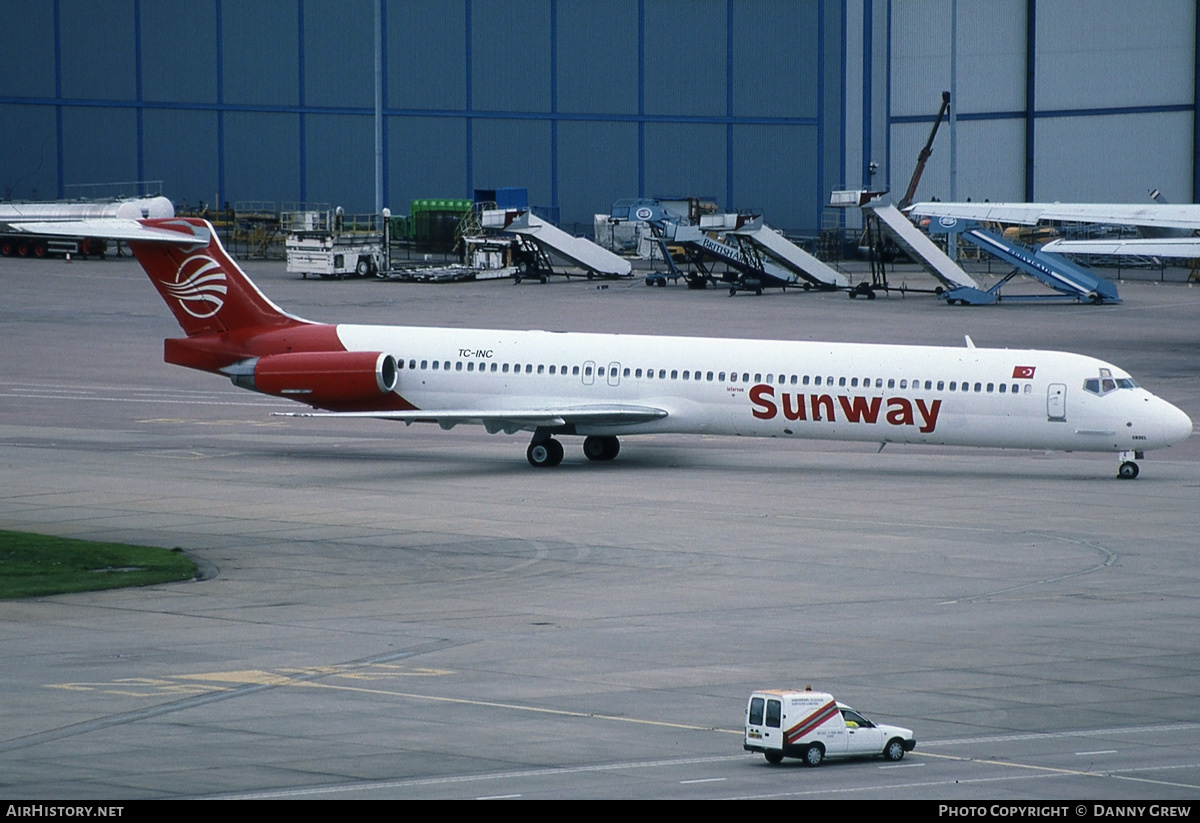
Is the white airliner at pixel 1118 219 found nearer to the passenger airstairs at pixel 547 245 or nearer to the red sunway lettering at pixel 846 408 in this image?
the red sunway lettering at pixel 846 408

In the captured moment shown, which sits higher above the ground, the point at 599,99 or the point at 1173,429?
the point at 599,99

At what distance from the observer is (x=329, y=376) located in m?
42.3

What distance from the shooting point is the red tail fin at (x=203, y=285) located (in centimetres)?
4394

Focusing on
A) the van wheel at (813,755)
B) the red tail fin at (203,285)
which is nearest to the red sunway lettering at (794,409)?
the red tail fin at (203,285)

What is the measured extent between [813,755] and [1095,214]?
51486mm

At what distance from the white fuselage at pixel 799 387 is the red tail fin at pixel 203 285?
2.38 metres

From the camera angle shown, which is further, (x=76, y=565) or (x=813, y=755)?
(x=76, y=565)

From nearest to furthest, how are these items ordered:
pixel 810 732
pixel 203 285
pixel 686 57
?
pixel 810 732, pixel 203 285, pixel 686 57

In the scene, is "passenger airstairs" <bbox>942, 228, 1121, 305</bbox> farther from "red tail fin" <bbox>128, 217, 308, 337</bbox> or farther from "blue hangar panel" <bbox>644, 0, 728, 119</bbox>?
"red tail fin" <bbox>128, 217, 308, 337</bbox>

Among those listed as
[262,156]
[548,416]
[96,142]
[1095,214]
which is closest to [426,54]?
[262,156]

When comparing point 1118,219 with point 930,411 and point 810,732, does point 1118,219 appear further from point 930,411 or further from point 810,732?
point 810,732

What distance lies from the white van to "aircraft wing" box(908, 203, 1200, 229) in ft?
162

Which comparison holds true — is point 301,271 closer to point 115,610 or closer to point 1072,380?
point 1072,380

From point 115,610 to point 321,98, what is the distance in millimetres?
83970
